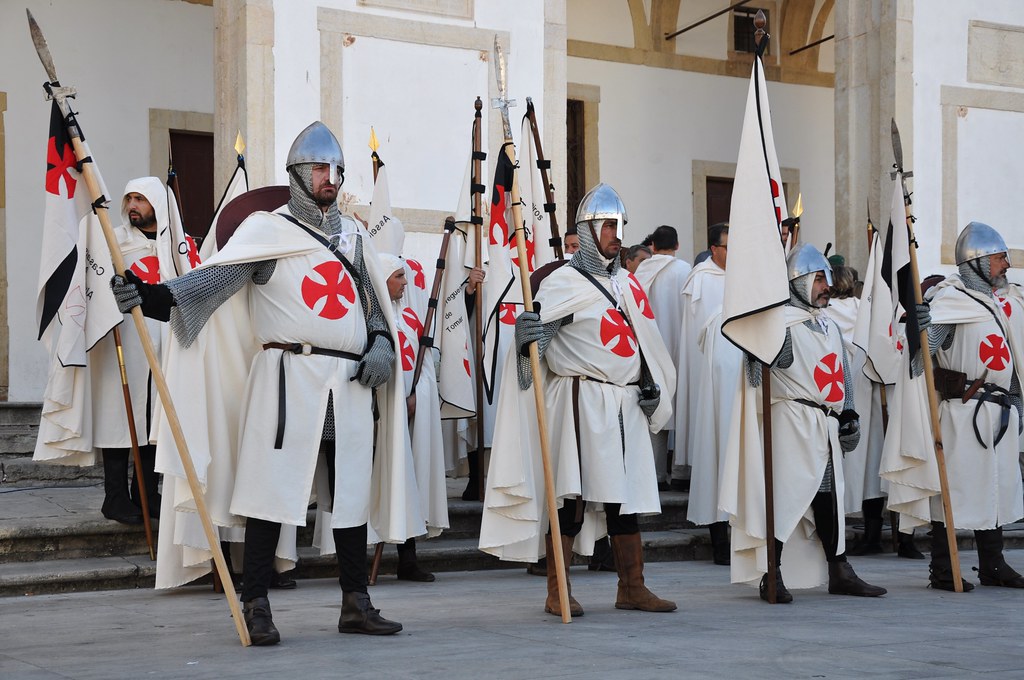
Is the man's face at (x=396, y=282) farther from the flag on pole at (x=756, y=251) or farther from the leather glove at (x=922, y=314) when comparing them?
the leather glove at (x=922, y=314)

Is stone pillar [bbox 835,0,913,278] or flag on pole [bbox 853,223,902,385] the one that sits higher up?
stone pillar [bbox 835,0,913,278]

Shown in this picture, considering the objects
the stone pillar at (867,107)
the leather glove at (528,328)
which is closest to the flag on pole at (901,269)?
the leather glove at (528,328)

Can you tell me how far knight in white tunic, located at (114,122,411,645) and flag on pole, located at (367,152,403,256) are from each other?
2925 mm

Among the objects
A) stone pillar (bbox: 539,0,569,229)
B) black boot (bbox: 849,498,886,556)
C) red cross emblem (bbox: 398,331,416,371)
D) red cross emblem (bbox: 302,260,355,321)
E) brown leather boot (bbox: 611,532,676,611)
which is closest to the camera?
red cross emblem (bbox: 302,260,355,321)

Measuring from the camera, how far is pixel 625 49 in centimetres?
1595

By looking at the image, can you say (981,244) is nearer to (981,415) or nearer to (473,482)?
(981,415)

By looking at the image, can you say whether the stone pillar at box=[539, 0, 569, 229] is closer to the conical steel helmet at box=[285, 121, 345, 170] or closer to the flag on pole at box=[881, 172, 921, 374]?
the flag on pole at box=[881, 172, 921, 374]

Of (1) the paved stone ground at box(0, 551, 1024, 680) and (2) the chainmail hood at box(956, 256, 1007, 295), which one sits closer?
(1) the paved stone ground at box(0, 551, 1024, 680)

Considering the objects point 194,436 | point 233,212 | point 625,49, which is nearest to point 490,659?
point 194,436

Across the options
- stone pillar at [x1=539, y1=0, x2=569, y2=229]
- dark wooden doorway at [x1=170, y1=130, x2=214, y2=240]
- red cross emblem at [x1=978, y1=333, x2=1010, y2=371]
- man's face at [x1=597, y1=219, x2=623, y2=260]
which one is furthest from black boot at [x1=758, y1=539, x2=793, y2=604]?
dark wooden doorway at [x1=170, y1=130, x2=214, y2=240]

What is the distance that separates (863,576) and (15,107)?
8733 mm

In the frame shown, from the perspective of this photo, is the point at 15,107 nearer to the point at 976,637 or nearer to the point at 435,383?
the point at 435,383

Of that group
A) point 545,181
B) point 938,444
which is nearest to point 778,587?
point 938,444

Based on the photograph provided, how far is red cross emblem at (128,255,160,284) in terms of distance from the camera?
7.70 metres
